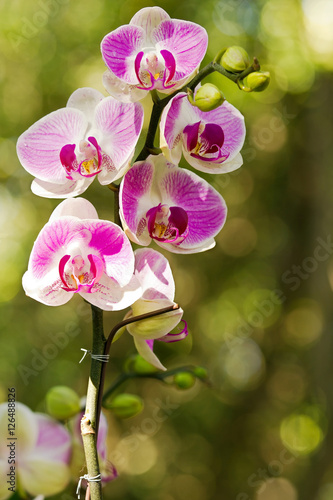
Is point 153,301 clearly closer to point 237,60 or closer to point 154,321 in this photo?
point 154,321

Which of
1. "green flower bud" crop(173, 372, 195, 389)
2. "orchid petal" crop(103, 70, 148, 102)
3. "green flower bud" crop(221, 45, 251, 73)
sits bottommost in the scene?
"green flower bud" crop(173, 372, 195, 389)

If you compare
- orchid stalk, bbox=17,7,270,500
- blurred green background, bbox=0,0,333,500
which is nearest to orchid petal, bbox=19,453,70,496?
orchid stalk, bbox=17,7,270,500

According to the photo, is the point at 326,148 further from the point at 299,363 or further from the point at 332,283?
the point at 299,363

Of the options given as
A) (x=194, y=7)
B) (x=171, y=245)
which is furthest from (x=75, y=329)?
(x=171, y=245)

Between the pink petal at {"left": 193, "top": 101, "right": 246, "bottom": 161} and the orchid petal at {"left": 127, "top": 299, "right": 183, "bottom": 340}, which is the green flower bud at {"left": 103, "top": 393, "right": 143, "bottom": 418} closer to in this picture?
the orchid petal at {"left": 127, "top": 299, "right": 183, "bottom": 340}

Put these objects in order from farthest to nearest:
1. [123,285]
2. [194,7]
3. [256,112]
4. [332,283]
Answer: [256,112], [194,7], [332,283], [123,285]

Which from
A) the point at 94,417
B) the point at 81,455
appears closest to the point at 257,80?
the point at 94,417

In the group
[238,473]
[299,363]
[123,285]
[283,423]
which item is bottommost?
[238,473]
